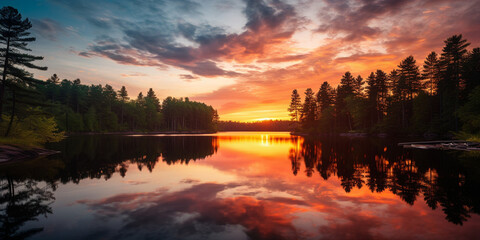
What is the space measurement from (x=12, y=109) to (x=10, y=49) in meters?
6.59

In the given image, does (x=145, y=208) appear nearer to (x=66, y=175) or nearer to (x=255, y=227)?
(x=255, y=227)

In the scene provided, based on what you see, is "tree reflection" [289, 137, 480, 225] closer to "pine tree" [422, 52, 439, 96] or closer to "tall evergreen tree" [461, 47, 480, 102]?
"tall evergreen tree" [461, 47, 480, 102]

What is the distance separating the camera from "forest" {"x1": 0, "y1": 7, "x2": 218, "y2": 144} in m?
25.0

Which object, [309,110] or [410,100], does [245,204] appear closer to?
[410,100]

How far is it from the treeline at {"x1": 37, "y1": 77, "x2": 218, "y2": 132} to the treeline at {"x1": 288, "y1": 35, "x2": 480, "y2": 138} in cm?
6170

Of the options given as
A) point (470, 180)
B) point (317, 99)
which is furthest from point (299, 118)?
point (470, 180)

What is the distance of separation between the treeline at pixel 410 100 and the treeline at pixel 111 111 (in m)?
61.7

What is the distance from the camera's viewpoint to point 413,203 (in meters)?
8.91

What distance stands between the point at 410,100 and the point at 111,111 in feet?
371

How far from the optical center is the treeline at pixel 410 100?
43.3 meters

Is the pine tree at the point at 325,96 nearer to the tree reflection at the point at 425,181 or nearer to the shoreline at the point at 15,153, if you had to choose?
the tree reflection at the point at 425,181

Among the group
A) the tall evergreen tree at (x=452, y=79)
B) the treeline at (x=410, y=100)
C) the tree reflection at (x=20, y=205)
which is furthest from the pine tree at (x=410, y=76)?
the tree reflection at (x=20, y=205)

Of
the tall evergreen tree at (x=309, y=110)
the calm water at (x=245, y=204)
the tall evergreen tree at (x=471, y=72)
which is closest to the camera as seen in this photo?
the calm water at (x=245, y=204)

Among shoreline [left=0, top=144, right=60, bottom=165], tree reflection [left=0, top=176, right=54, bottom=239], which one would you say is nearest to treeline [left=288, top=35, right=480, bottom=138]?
tree reflection [left=0, top=176, right=54, bottom=239]
